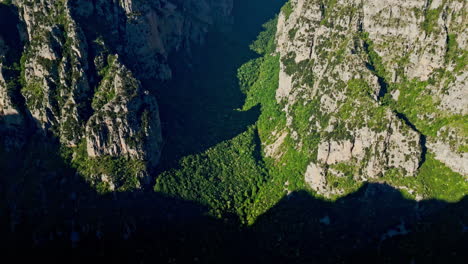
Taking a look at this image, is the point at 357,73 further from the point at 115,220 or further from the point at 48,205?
the point at 48,205

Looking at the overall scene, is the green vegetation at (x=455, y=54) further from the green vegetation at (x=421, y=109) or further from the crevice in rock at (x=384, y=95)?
the crevice in rock at (x=384, y=95)

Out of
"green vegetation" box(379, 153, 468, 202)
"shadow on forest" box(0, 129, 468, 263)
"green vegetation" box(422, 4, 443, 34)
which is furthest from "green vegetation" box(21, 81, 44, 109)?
"green vegetation" box(422, 4, 443, 34)

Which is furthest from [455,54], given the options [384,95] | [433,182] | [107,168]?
[107,168]

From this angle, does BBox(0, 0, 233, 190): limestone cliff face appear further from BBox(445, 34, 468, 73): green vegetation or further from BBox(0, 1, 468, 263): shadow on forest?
BBox(445, 34, 468, 73): green vegetation

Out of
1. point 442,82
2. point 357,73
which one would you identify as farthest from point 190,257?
point 442,82

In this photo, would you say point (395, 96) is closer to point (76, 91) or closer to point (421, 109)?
point (421, 109)

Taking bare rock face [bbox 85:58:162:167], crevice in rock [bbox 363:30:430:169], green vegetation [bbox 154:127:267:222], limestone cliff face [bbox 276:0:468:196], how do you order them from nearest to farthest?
limestone cliff face [bbox 276:0:468:196] → crevice in rock [bbox 363:30:430:169] → bare rock face [bbox 85:58:162:167] → green vegetation [bbox 154:127:267:222]
